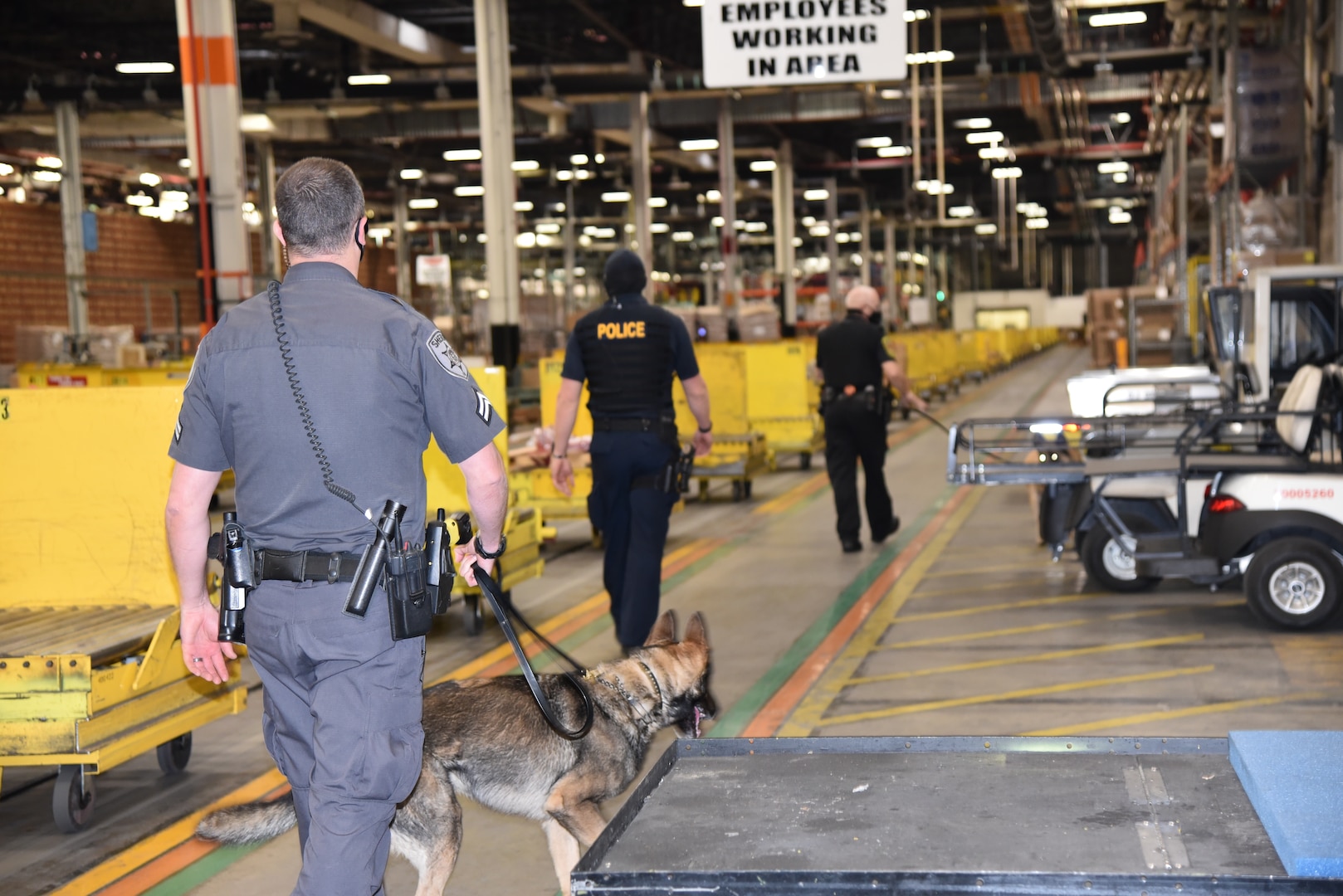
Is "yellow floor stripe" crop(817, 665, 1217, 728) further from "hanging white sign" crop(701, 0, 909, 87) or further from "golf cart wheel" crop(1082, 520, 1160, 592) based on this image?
"hanging white sign" crop(701, 0, 909, 87)

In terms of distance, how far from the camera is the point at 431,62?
83.6 ft

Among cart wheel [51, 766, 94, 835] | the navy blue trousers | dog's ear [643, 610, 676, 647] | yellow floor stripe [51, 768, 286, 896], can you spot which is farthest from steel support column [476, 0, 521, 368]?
dog's ear [643, 610, 676, 647]

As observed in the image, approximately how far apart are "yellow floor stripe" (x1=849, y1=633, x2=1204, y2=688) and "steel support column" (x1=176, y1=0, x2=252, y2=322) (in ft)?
25.7

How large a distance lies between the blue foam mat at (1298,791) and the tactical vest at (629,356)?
4.17 meters

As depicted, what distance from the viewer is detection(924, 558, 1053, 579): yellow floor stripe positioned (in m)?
10.5

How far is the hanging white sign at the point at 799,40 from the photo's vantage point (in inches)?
399

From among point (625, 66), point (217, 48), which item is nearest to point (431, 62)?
point (625, 66)

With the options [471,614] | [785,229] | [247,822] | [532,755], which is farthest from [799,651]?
[785,229]

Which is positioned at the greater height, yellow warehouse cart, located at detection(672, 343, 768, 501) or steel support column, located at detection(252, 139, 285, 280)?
steel support column, located at detection(252, 139, 285, 280)

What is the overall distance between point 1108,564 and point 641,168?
19934 millimetres

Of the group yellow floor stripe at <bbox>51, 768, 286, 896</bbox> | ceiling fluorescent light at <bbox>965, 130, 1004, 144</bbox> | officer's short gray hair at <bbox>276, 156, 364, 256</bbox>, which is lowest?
yellow floor stripe at <bbox>51, 768, 286, 896</bbox>

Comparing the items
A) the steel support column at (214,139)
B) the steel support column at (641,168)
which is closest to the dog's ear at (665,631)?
the steel support column at (214,139)

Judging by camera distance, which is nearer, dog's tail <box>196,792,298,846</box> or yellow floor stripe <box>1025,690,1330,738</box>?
dog's tail <box>196,792,298,846</box>

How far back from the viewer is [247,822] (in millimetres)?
3859
